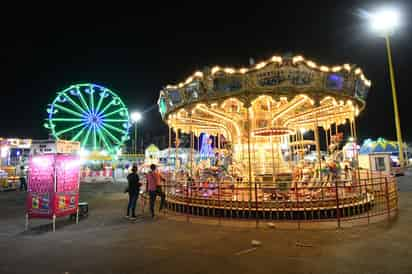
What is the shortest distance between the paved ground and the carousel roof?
368 centimetres

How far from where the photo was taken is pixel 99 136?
2403cm

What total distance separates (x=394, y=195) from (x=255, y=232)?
18.1 ft

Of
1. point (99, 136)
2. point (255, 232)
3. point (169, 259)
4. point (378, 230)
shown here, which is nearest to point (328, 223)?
point (378, 230)

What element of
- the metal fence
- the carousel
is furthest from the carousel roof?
the metal fence

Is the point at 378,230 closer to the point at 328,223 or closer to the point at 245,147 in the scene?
the point at 328,223

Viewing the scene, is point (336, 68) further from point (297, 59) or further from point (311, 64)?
point (297, 59)

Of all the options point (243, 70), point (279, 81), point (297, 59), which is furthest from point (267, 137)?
point (297, 59)

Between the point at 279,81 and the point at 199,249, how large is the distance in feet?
16.0

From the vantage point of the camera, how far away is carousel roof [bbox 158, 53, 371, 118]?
7.07m

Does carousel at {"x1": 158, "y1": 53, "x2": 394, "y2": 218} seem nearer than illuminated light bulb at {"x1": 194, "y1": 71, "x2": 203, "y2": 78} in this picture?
Yes

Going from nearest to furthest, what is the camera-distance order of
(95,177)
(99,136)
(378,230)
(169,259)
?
(169,259) → (378,230) → (95,177) → (99,136)

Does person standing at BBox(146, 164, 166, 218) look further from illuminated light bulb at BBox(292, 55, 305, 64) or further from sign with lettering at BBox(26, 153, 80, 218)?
illuminated light bulb at BBox(292, 55, 305, 64)

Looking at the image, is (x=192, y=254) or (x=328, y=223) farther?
(x=328, y=223)

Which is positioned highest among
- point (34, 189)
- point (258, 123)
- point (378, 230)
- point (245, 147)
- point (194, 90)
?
point (194, 90)
